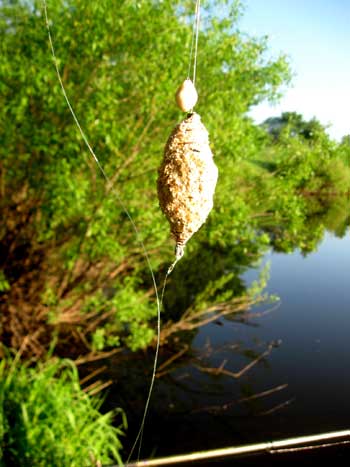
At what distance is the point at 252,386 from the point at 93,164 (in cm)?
386

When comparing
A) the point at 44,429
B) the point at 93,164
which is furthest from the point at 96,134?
the point at 44,429

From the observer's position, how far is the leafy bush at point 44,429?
3117 mm

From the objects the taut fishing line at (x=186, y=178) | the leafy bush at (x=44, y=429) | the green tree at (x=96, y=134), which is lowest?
the leafy bush at (x=44, y=429)

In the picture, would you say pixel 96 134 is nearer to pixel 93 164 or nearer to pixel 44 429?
pixel 93 164

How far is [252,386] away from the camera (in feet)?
21.5

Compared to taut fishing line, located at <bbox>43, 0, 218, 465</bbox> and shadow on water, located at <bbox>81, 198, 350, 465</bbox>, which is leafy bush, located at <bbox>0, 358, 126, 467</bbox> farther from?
taut fishing line, located at <bbox>43, 0, 218, 465</bbox>

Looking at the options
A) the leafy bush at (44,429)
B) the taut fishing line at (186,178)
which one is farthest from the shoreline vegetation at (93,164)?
the taut fishing line at (186,178)

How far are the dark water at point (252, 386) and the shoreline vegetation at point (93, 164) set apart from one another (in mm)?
998

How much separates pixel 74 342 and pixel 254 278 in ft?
16.0

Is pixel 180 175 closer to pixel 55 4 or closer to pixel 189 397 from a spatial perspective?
pixel 55 4

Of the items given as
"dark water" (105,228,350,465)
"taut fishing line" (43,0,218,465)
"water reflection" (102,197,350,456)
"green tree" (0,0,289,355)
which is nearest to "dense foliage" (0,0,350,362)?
"green tree" (0,0,289,355)

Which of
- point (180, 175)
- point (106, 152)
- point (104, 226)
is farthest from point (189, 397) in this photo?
point (180, 175)

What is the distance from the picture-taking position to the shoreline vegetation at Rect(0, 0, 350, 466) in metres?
4.05

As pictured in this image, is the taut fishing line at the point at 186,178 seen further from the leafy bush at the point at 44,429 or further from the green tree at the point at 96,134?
the green tree at the point at 96,134
